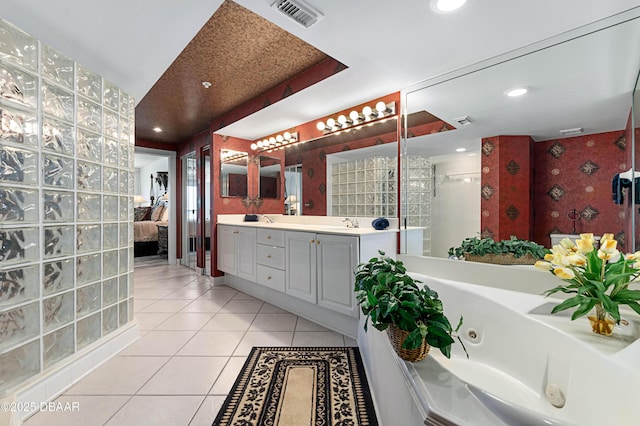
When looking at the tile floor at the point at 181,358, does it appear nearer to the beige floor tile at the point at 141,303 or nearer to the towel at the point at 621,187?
the beige floor tile at the point at 141,303

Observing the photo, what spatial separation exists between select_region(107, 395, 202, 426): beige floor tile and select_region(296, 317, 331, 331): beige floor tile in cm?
107

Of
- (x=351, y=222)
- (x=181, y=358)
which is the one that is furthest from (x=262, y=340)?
(x=351, y=222)

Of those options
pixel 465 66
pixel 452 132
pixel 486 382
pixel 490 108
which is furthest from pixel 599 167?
pixel 486 382

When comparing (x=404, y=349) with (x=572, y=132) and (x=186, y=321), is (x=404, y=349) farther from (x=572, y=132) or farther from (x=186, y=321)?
(x=186, y=321)

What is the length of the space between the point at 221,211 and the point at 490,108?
3501mm

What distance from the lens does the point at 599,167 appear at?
1.40 m

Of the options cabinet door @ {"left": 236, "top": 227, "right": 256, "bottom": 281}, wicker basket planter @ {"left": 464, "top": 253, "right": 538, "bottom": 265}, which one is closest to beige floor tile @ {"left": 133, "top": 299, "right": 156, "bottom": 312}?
cabinet door @ {"left": 236, "top": 227, "right": 256, "bottom": 281}

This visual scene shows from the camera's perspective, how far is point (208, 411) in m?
Answer: 1.42

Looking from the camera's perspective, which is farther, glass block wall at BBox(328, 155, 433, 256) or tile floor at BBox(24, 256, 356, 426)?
glass block wall at BBox(328, 155, 433, 256)

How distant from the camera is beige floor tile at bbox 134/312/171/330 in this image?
2.49 metres

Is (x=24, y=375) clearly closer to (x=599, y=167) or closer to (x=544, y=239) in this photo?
(x=544, y=239)

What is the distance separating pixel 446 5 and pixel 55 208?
2485 mm

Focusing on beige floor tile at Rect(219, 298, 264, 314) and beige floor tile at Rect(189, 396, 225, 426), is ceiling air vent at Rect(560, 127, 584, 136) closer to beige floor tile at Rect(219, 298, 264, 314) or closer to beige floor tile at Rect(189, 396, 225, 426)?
beige floor tile at Rect(189, 396, 225, 426)

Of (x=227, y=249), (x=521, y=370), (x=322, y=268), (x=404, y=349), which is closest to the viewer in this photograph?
(x=404, y=349)
